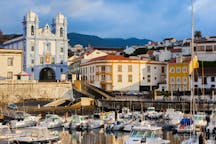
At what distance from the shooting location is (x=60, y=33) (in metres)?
75.2

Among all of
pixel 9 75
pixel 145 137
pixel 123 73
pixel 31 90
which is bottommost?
pixel 145 137

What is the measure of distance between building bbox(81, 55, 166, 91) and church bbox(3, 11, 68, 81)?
556 centimetres

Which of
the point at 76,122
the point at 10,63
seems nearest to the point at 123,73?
→ the point at 10,63

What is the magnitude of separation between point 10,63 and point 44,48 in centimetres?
920

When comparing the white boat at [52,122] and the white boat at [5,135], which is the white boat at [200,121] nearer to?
the white boat at [52,122]

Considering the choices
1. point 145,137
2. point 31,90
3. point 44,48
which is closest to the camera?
point 145,137

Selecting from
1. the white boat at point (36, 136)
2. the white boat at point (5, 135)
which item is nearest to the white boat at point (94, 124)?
the white boat at point (36, 136)

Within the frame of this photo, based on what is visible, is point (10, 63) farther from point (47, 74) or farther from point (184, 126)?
point (184, 126)

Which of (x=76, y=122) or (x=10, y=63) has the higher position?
(x=10, y=63)

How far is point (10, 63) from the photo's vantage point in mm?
65500

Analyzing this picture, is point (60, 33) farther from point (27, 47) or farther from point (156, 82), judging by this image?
point (156, 82)

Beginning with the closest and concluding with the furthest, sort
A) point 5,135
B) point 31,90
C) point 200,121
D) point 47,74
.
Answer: point 5,135 < point 200,121 < point 31,90 < point 47,74

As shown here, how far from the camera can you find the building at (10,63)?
64.9 meters

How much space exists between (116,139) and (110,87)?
3987 centimetres
